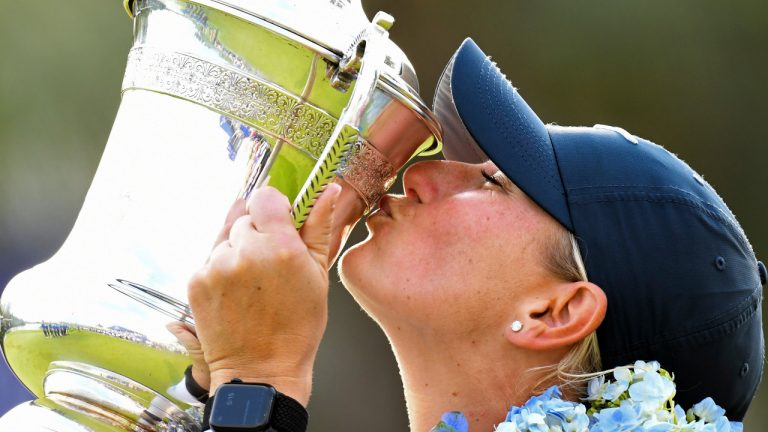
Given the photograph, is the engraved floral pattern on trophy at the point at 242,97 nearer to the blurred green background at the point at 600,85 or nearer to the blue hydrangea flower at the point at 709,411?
the blue hydrangea flower at the point at 709,411

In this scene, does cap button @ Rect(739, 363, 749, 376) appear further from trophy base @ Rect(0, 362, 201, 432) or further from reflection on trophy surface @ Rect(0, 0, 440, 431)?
trophy base @ Rect(0, 362, 201, 432)

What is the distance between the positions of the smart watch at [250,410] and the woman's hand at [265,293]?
5cm

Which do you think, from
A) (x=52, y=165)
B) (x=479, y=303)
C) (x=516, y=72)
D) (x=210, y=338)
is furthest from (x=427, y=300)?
(x=52, y=165)

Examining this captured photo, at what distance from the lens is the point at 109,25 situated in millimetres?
6320

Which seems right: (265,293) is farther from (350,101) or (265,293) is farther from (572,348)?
(572,348)

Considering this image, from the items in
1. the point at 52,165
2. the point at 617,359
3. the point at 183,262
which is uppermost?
the point at 183,262

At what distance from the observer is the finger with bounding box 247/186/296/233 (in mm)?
1755

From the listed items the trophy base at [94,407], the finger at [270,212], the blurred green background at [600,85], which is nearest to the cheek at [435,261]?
the finger at [270,212]

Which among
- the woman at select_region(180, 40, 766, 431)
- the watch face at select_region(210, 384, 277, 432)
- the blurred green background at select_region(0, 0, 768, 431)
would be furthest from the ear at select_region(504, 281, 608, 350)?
the blurred green background at select_region(0, 0, 768, 431)

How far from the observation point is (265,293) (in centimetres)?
178

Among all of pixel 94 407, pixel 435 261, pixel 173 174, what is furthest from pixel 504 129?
pixel 94 407

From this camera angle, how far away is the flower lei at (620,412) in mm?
1849

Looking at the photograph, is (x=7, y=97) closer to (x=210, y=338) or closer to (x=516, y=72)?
(x=516, y=72)

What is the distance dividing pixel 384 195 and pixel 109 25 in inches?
181
